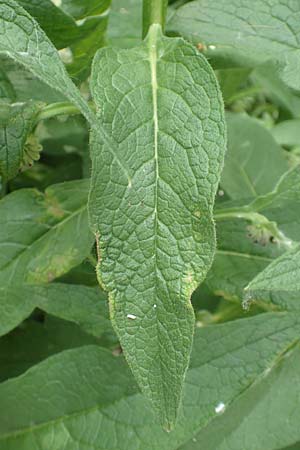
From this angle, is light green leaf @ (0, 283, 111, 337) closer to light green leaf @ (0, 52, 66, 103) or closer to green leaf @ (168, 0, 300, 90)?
light green leaf @ (0, 52, 66, 103)

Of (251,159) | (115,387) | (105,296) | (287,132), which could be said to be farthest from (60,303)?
(287,132)

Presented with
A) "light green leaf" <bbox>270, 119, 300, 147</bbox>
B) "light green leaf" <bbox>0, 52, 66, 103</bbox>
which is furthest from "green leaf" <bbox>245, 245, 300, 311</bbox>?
"light green leaf" <bbox>270, 119, 300, 147</bbox>

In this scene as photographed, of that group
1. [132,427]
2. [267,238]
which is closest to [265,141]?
[267,238]

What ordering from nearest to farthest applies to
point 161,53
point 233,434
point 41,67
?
point 41,67 → point 161,53 → point 233,434

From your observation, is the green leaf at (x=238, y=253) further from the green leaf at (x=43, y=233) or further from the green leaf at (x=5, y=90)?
the green leaf at (x=5, y=90)

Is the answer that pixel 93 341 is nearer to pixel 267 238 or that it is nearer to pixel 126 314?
pixel 267 238
